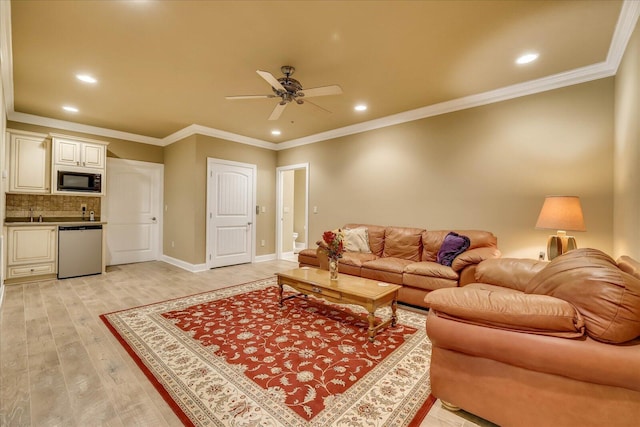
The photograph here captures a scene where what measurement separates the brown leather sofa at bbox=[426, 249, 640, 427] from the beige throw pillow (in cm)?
287

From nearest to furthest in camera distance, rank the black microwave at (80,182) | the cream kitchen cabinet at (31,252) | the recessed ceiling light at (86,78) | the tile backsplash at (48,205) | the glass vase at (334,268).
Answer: the glass vase at (334,268), the recessed ceiling light at (86,78), the cream kitchen cabinet at (31,252), the tile backsplash at (48,205), the black microwave at (80,182)

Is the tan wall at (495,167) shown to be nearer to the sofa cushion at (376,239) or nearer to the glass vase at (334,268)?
the sofa cushion at (376,239)

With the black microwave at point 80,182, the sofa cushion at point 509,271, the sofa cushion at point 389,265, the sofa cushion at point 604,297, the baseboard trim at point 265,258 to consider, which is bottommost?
the baseboard trim at point 265,258

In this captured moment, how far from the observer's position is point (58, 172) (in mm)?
4641

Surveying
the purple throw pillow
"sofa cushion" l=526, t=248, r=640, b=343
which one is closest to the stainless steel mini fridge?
the purple throw pillow

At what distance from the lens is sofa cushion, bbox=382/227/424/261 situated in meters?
4.04

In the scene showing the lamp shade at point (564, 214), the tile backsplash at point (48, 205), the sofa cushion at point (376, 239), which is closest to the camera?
the lamp shade at point (564, 214)

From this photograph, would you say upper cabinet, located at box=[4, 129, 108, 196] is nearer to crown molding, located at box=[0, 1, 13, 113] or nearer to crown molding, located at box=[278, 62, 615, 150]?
crown molding, located at box=[0, 1, 13, 113]

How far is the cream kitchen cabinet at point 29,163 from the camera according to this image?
14.1ft

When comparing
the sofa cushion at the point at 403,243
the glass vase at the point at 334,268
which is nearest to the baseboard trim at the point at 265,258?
the sofa cushion at the point at 403,243

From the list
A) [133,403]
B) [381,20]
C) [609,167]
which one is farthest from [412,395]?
[609,167]

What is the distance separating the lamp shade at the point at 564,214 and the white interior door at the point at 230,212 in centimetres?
497

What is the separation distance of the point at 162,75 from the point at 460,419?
4149 mm

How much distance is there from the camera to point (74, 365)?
6.84 ft
